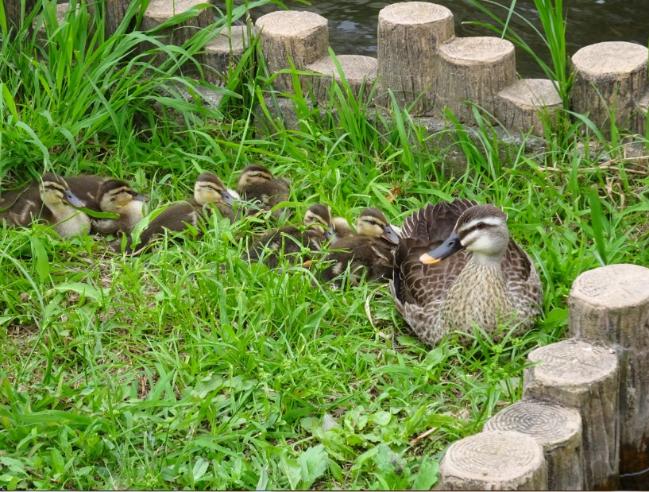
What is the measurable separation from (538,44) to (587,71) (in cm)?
195

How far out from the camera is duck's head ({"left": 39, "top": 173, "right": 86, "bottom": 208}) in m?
5.55

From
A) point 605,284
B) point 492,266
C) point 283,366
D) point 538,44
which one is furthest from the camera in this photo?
point 538,44

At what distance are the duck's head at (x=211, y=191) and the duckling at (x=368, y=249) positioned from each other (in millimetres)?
604

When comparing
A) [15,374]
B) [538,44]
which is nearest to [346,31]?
[538,44]

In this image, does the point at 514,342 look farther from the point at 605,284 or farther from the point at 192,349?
the point at 192,349

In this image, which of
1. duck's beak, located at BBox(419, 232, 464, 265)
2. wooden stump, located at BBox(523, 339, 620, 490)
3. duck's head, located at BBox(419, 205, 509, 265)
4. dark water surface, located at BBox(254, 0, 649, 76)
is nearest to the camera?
wooden stump, located at BBox(523, 339, 620, 490)

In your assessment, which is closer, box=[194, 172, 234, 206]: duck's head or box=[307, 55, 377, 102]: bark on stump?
box=[194, 172, 234, 206]: duck's head

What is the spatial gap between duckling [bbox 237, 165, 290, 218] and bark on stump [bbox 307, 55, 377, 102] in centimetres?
52

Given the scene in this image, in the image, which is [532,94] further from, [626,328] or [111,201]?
[111,201]

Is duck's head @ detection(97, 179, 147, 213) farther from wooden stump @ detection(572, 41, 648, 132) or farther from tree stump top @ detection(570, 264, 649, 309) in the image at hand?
tree stump top @ detection(570, 264, 649, 309)

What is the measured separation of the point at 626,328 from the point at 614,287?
146 mm

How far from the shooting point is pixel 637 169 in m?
5.55

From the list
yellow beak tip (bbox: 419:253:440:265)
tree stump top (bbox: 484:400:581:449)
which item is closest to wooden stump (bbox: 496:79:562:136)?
yellow beak tip (bbox: 419:253:440:265)

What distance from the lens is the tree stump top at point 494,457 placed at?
352 cm
